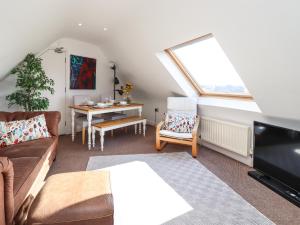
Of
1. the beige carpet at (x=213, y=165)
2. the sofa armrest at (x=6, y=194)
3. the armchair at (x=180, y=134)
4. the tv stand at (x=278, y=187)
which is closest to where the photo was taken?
the sofa armrest at (x=6, y=194)

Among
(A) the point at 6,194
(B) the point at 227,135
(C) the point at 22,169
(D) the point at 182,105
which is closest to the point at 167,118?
(D) the point at 182,105

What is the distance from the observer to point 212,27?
228 centimetres

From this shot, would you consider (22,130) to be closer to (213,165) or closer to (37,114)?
(37,114)

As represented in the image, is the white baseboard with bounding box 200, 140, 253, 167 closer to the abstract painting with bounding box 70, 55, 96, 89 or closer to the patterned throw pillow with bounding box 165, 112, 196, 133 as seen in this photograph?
the patterned throw pillow with bounding box 165, 112, 196, 133

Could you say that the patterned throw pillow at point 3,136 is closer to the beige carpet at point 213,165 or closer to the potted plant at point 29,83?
the beige carpet at point 213,165

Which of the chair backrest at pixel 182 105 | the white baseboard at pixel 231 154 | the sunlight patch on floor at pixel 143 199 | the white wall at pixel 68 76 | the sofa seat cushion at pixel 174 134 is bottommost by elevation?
the sunlight patch on floor at pixel 143 199

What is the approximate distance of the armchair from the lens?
3.44 m

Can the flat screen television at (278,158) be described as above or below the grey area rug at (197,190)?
above

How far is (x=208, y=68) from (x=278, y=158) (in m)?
1.88

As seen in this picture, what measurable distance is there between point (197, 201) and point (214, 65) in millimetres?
2272

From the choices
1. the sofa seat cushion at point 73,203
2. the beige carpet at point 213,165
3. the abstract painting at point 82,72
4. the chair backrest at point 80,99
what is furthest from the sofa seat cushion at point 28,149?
the abstract painting at point 82,72

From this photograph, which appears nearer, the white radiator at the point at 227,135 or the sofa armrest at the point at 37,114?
the sofa armrest at the point at 37,114

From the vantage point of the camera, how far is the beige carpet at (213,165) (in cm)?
201

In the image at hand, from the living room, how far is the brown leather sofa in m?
0.01
